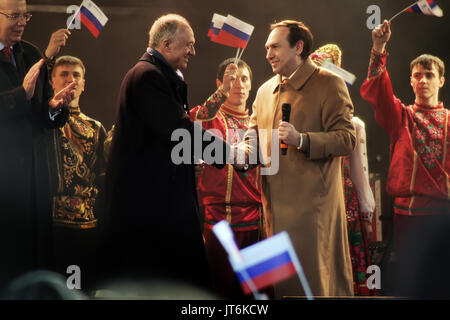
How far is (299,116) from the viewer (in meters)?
3.68

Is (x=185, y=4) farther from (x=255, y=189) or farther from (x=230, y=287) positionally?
(x=230, y=287)

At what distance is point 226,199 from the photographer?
4586 mm

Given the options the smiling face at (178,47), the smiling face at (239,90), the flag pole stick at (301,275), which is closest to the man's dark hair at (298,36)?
the smiling face at (178,47)

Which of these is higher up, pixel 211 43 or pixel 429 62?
pixel 211 43

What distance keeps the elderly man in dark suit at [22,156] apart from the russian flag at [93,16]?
70 centimetres

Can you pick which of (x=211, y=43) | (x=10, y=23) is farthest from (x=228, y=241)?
(x=10, y=23)

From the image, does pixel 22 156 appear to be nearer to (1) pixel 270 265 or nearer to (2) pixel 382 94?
(1) pixel 270 265

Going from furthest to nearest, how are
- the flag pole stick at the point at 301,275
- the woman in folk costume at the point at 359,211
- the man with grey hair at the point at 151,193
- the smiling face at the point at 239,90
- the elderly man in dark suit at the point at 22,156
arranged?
the smiling face at the point at 239,90, the woman in folk costume at the point at 359,211, the elderly man in dark suit at the point at 22,156, the flag pole stick at the point at 301,275, the man with grey hair at the point at 151,193

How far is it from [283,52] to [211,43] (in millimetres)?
1617

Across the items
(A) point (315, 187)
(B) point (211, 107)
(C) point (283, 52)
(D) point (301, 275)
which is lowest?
(D) point (301, 275)

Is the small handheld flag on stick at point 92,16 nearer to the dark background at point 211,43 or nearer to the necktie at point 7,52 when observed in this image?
the dark background at point 211,43

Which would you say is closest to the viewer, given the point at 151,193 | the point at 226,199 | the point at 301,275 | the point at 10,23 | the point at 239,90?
the point at 151,193

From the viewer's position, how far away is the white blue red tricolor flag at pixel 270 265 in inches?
141

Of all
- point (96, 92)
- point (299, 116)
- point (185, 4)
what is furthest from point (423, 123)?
point (96, 92)
